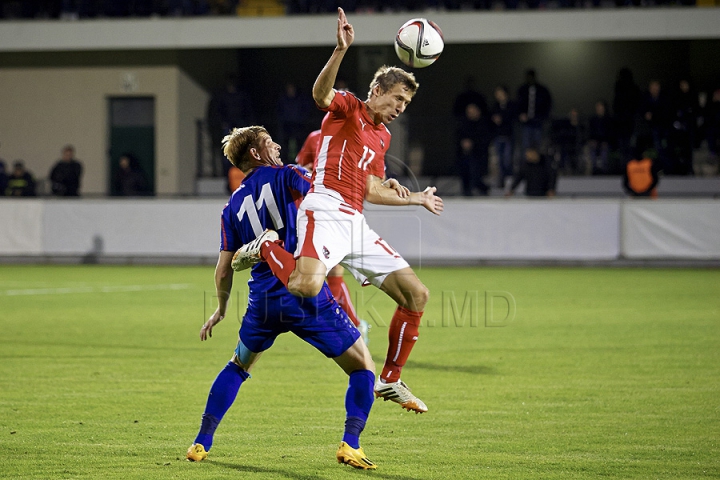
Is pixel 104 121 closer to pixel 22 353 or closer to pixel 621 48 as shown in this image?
pixel 621 48

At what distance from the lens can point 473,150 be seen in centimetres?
2269

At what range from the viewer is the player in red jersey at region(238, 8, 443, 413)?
603 centimetres

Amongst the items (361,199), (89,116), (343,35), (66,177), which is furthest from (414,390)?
(89,116)

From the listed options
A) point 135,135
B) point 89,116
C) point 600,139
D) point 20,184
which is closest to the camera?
point 600,139

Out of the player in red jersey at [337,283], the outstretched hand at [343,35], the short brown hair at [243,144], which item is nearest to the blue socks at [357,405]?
the short brown hair at [243,144]

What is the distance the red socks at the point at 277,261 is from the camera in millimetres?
5414

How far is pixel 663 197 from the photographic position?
22.3 m

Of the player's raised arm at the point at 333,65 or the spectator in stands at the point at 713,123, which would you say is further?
the spectator in stands at the point at 713,123

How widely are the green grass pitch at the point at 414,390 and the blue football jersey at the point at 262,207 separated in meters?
1.26

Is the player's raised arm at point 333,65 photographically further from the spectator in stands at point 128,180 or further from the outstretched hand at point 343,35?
the spectator in stands at point 128,180

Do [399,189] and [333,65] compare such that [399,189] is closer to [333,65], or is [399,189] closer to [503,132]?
[333,65]

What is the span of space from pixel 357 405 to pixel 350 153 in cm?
192

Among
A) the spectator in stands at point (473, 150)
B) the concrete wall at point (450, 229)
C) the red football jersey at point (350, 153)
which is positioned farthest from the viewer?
the spectator in stands at point (473, 150)

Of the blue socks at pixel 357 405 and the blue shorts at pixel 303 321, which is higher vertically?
the blue shorts at pixel 303 321
